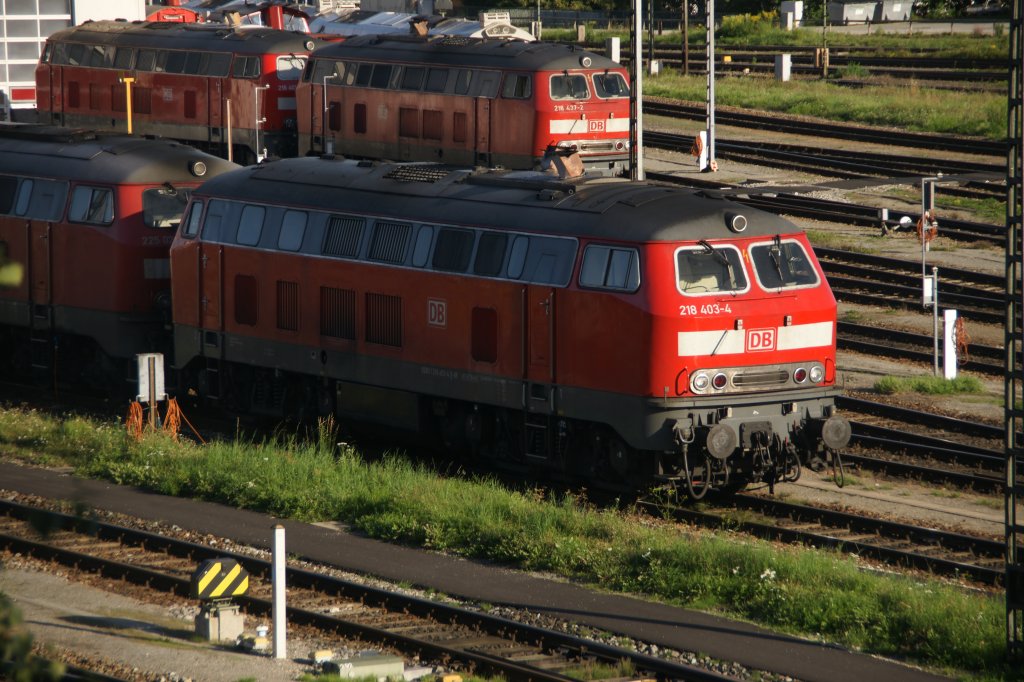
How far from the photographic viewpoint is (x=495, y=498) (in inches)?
666

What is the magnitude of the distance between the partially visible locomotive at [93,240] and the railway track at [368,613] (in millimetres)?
6918

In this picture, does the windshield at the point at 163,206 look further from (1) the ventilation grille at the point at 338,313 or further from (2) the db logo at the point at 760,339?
(2) the db logo at the point at 760,339

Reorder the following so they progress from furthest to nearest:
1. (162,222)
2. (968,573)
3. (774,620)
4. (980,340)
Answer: (980,340) < (162,222) < (968,573) < (774,620)

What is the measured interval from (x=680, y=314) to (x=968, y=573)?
13.0ft

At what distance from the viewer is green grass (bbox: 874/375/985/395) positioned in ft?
78.0

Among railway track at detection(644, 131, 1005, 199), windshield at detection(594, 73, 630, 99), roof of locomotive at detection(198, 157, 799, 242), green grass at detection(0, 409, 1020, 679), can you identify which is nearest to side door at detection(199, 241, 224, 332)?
roof of locomotive at detection(198, 157, 799, 242)

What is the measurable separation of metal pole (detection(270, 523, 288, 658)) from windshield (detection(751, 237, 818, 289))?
6.59 m

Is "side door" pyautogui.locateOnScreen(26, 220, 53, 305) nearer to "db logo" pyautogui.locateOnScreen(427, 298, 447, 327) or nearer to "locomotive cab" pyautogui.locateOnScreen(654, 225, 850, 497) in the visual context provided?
"db logo" pyautogui.locateOnScreen(427, 298, 447, 327)

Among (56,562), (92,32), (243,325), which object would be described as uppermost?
(92,32)

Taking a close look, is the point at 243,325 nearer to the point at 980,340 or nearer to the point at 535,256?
the point at 535,256

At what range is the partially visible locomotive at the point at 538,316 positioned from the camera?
1691cm

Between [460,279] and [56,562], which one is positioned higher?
[460,279]

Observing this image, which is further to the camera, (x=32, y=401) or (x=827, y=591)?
(x=32, y=401)

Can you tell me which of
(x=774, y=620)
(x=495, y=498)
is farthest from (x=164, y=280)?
(x=774, y=620)
